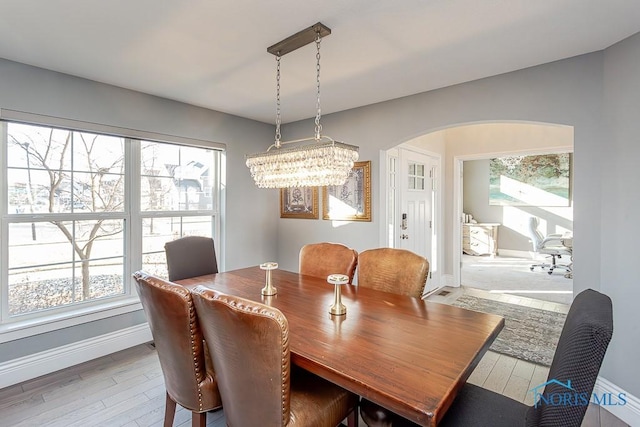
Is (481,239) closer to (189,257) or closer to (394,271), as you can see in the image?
(394,271)

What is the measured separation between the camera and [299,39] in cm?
199

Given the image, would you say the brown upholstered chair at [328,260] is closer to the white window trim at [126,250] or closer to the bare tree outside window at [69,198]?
the white window trim at [126,250]

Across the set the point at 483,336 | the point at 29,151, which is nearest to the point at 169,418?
the point at 483,336

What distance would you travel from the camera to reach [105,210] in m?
2.94

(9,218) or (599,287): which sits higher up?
(9,218)

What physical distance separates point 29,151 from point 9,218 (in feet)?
1.84

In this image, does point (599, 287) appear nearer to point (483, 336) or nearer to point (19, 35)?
point (483, 336)

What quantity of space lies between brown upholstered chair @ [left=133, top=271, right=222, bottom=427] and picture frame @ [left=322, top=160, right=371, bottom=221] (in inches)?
92.3

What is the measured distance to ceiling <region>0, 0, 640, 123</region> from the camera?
1.69 meters

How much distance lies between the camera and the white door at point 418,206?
4027 mm

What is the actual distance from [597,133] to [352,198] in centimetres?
217

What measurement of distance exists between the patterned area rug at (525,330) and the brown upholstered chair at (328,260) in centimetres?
171

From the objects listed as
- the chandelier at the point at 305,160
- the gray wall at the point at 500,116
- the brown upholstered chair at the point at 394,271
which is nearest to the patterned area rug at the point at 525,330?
the gray wall at the point at 500,116

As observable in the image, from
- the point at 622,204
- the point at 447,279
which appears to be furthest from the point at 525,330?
the point at 622,204
